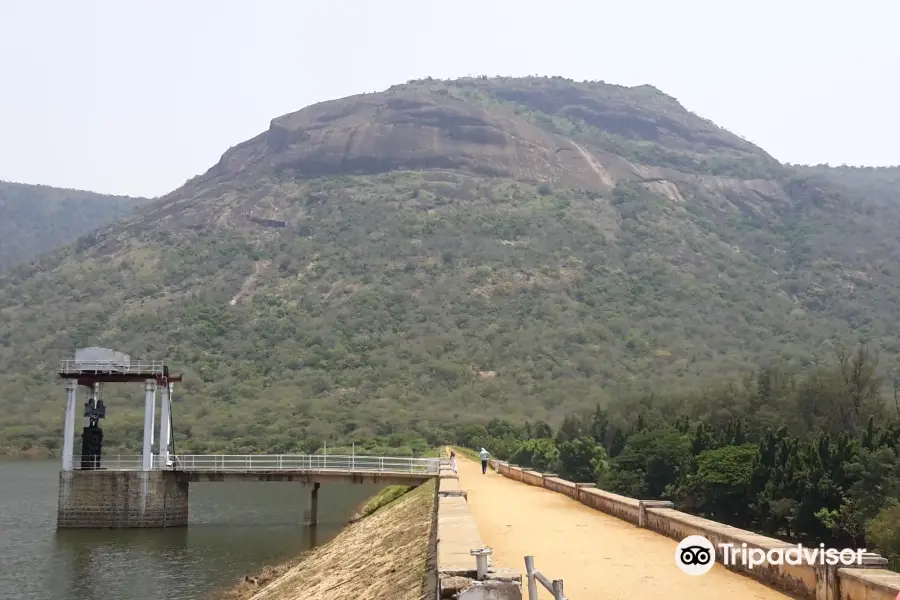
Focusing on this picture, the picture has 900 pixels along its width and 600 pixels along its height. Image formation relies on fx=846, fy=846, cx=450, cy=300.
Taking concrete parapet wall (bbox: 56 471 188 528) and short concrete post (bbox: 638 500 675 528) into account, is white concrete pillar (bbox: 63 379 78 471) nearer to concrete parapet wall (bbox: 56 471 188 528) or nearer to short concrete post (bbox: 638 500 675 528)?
concrete parapet wall (bbox: 56 471 188 528)

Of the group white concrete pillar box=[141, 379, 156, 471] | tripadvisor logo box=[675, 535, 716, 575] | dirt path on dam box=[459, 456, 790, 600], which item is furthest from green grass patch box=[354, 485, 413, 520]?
tripadvisor logo box=[675, 535, 716, 575]

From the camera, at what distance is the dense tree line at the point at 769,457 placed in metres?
33.2

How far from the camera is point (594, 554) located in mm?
14547

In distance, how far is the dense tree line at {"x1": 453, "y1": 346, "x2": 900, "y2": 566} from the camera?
33.2 metres

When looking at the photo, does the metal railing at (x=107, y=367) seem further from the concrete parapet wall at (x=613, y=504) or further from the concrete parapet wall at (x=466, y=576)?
the concrete parapet wall at (x=466, y=576)

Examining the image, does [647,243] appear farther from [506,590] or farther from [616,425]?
[506,590]

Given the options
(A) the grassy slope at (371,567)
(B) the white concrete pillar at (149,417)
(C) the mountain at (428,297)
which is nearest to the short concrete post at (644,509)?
(A) the grassy slope at (371,567)

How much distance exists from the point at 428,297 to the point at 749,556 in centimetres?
13343

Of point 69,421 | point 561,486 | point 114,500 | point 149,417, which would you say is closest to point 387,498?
point 149,417

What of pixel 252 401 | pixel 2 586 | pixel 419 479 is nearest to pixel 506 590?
pixel 2 586

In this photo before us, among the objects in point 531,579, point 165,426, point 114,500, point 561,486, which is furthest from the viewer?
point 165,426

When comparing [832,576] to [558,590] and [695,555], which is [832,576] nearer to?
[695,555]

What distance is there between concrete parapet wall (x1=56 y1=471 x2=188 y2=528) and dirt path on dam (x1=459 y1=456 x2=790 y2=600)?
2565 cm

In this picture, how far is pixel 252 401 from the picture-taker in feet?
389
